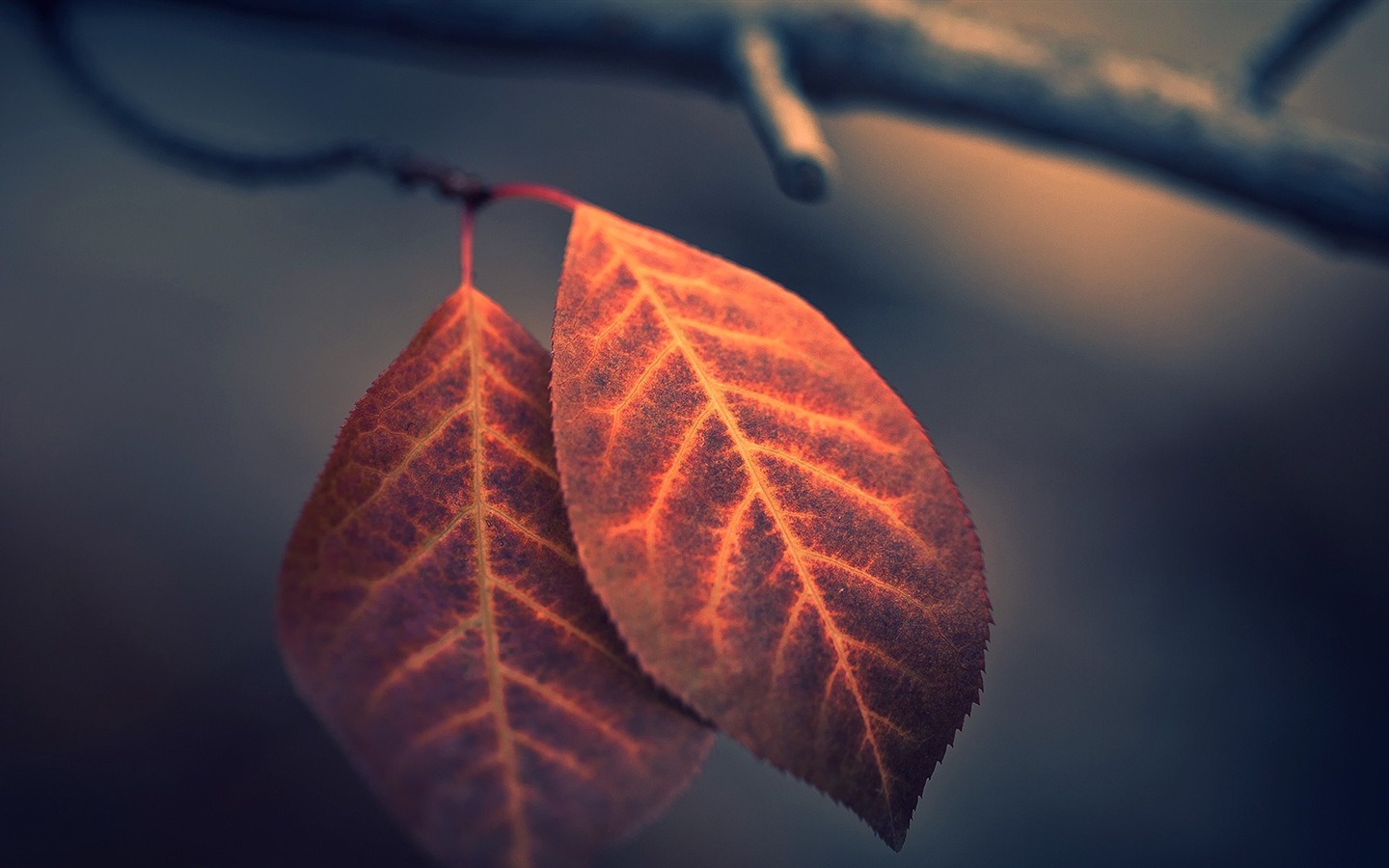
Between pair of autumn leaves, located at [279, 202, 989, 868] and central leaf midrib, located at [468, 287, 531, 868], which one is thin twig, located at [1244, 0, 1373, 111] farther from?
central leaf midrib, located at [468, 287, 531, 868]

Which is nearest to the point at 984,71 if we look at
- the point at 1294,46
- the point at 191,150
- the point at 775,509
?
the point at 1294,46

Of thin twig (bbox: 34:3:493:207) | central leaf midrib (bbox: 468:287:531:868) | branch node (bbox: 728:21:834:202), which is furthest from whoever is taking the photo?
thin twig (bbox: 34:3:493:207)

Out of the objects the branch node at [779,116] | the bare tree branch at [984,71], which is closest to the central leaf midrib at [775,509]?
the branch node at [779,116]

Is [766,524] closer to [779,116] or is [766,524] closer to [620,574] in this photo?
[620,574]

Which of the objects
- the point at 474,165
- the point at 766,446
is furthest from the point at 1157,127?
the point at 474,165

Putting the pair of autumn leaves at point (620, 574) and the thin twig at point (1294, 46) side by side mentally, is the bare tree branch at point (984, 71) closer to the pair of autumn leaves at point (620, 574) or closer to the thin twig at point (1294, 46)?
the thin twig at point (1294, 46)

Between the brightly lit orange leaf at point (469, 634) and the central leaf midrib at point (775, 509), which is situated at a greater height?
the central leaf midrib at point (775, 509)

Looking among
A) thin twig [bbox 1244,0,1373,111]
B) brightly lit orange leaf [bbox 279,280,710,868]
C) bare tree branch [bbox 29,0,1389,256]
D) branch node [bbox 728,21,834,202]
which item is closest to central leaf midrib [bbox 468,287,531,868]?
brightly lit orange leaf [bbox 279,280,710,868]

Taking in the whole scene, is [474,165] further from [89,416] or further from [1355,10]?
[1355,10]
